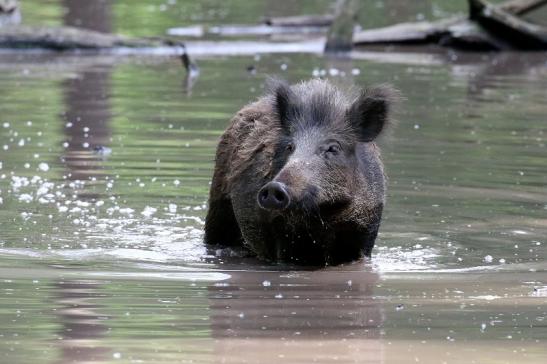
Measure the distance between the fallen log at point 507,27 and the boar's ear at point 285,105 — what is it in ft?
44.8

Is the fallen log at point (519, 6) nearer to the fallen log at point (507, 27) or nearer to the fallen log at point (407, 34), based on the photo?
the fallen log at point (507, 27)

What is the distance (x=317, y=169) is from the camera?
8.66 m

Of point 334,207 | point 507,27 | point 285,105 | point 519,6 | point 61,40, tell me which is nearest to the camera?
point 334,207

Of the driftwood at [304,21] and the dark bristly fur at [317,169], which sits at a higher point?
the dark bristly fur at [317,169]

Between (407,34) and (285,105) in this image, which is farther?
(407,34)

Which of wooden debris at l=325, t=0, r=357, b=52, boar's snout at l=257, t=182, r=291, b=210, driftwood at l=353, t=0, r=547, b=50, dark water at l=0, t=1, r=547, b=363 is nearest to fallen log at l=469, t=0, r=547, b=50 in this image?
driftwood at l=353, t=0, r=547, b=50

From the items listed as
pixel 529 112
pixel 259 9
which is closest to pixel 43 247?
pixel 529 112

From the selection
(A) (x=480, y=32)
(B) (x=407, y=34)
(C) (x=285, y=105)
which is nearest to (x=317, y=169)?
(C) (x=285, y=105)

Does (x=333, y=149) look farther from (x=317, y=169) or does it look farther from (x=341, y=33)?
(x=341, y=33)

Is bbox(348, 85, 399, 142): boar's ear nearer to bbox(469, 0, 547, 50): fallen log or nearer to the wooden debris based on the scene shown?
the wooden debris

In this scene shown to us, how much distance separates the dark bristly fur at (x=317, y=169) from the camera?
8.80 meters

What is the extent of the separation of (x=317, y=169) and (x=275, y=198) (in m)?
0.73

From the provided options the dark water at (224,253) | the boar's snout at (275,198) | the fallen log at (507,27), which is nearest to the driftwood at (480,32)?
the fallen log at (507,27)

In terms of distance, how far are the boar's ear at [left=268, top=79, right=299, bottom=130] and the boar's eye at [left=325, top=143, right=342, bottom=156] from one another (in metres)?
0.36
